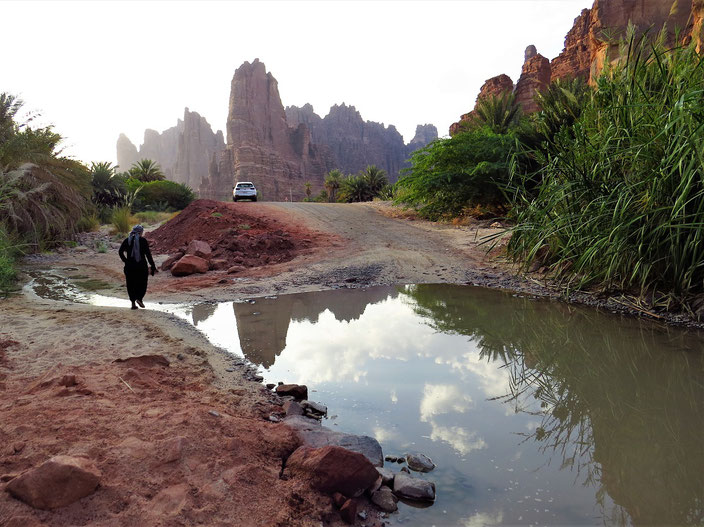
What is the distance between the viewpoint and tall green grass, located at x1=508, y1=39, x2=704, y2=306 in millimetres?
4926

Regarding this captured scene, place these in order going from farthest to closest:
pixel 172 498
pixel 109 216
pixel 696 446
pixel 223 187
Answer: pixel 223 187 < pixel 109 216 < pixel 696 446 < pixel 172 498

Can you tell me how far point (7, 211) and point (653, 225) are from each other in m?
14.3

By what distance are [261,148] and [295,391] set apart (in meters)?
90.0

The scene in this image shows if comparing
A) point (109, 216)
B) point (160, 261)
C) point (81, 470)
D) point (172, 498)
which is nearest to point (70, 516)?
point (81, 470)

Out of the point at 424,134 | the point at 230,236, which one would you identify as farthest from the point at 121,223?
the point at 424,134

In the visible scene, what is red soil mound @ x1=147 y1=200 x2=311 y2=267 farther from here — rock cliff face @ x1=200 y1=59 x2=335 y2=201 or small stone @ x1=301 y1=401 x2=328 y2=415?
rock cliff face @ x1=200 y1=59 x2=335 y2=201

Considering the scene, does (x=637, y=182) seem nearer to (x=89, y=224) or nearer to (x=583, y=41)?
(x=89, y=224)

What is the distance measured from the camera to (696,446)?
2811 mm

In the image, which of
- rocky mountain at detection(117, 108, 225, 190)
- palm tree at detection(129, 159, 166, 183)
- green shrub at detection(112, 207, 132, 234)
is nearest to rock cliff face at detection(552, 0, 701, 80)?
green shrub at detection(112, 207, 132, 234)

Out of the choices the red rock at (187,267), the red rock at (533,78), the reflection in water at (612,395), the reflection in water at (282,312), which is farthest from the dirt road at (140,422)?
the red rock at (533,78)

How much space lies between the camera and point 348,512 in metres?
2.18

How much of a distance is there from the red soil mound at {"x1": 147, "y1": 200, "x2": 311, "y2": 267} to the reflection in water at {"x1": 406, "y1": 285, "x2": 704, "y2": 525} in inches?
249

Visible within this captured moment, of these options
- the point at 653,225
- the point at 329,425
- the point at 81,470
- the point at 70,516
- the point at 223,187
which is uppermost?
the point at 223,187

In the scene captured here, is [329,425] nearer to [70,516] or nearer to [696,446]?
[70,516]
